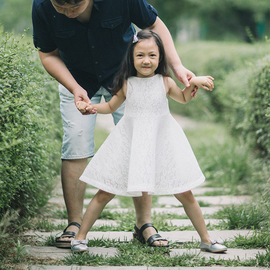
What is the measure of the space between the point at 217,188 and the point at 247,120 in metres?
0.90

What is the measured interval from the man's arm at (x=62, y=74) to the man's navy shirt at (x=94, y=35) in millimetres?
46

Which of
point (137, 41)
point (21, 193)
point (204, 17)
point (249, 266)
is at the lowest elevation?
point (249, 266)

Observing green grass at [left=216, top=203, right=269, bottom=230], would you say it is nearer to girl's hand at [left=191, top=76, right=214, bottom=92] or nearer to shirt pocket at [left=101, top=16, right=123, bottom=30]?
girl's hand at [left=191, top=76, right=214, bottom=92]

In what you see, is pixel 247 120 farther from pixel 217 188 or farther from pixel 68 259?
pixel 68 259

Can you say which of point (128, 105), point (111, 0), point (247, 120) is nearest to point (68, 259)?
point (128, 105)

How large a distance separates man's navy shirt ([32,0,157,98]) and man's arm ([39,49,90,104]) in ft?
0.15

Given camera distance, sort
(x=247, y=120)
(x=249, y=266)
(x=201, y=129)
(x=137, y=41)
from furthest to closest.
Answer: (x=201, y=129) → (x=247, y=120) → (x=137, y=41) → (x=249, y=266)

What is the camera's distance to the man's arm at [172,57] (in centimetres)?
306

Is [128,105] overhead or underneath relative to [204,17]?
underneath

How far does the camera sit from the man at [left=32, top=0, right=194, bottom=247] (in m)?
3.11

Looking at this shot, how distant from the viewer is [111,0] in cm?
312

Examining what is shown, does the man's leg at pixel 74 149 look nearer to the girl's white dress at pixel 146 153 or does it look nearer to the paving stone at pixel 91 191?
the girl's white dress at pixel 146 153

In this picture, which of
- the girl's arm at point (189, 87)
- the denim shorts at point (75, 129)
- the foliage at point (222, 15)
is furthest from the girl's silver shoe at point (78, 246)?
the foliage at point (222, 15)

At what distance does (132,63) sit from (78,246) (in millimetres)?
1255
